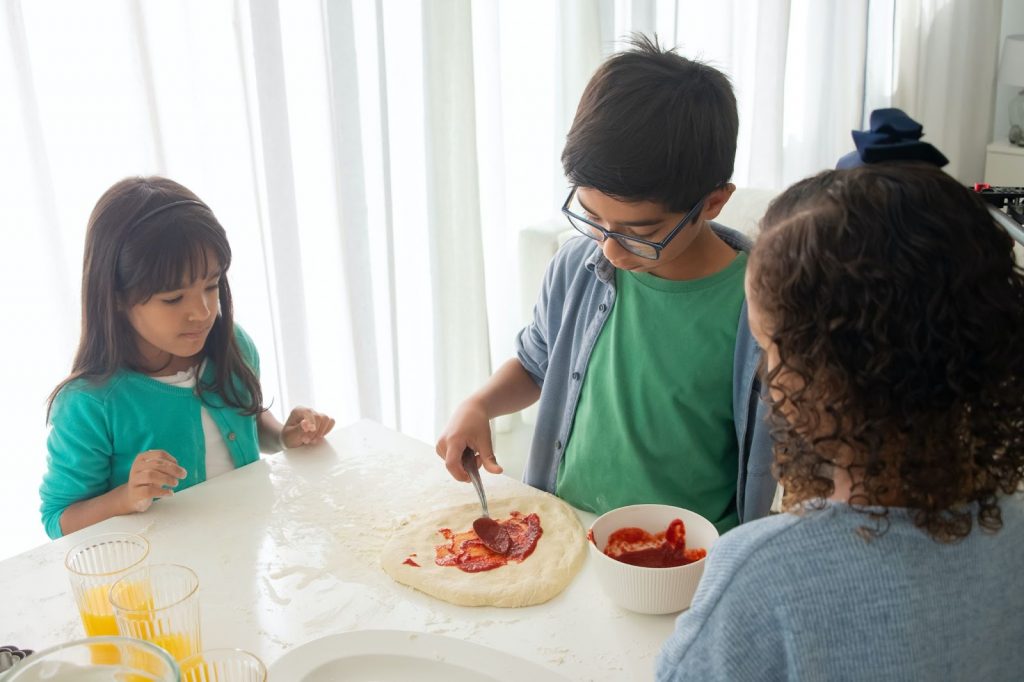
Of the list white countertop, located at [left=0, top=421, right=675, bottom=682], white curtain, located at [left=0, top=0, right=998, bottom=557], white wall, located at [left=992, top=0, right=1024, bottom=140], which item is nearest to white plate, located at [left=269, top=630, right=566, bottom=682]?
white countertop, located at [left=0, top=421, right=675, bottom=682]

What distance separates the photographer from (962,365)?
65 centimetres

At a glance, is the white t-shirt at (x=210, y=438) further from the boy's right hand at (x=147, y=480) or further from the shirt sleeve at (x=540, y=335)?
the shirt sleeve at (x=540, y=335)

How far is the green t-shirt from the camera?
1267 mm

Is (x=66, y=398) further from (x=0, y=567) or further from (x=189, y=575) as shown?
(x=189, y=575)

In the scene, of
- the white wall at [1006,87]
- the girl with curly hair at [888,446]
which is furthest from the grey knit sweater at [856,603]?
the white wall at [1006,87]

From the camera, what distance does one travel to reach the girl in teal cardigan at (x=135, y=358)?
50.8 inches

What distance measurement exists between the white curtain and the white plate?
40.2 inches

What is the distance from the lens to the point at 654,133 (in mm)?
1121

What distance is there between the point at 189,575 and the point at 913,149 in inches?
38.3

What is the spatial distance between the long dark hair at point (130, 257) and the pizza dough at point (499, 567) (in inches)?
20.4

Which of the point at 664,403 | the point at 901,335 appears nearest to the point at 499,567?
the point at 664,403

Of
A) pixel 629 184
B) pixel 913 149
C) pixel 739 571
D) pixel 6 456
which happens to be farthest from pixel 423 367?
pixel 739 571

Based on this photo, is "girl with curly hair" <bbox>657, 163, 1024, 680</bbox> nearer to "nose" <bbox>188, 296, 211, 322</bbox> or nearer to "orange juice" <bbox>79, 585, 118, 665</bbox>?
"orange juice" <bbox>79, 585, 118, 665</bbox>

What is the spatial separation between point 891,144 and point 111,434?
1.17 meters
